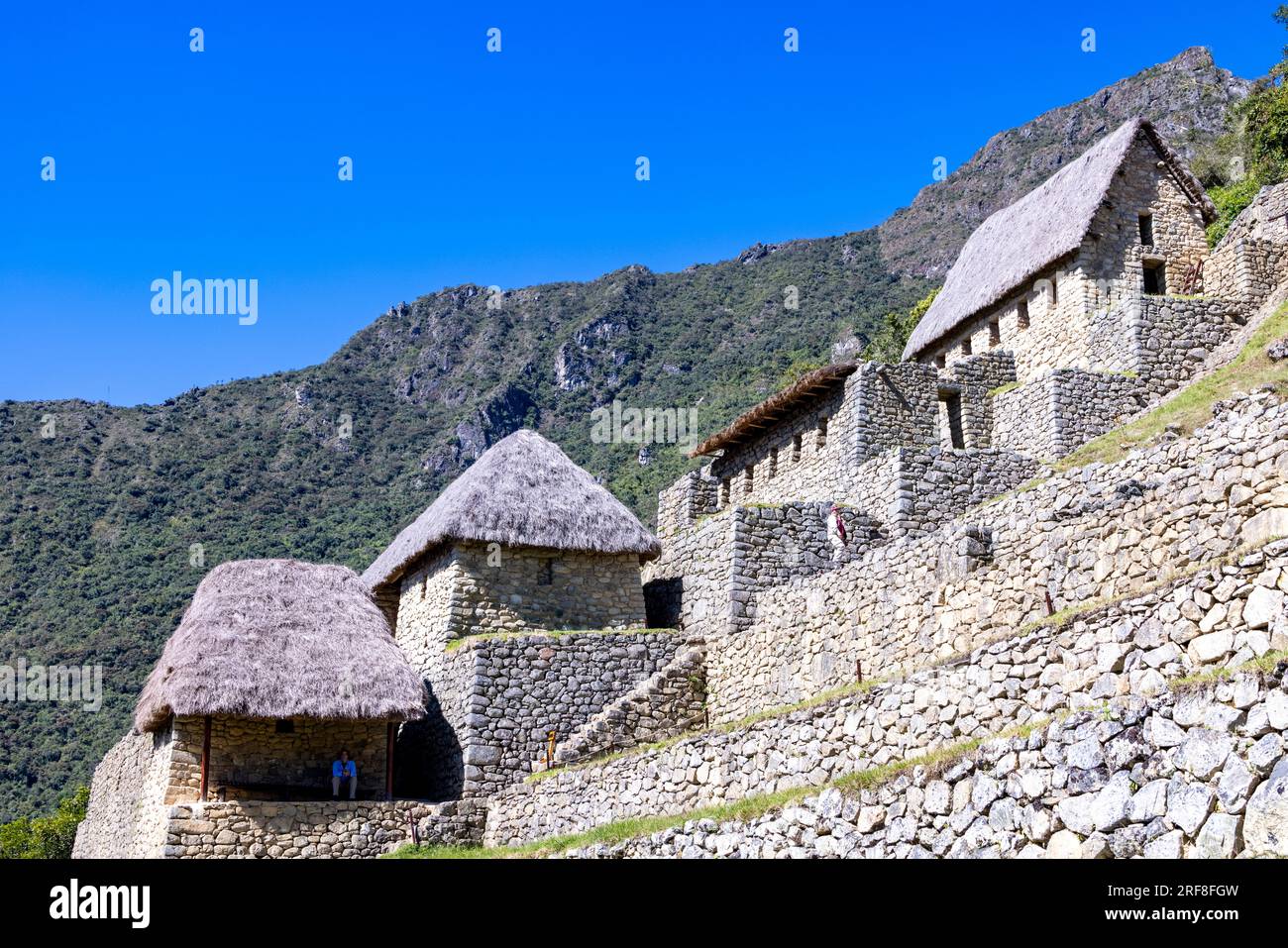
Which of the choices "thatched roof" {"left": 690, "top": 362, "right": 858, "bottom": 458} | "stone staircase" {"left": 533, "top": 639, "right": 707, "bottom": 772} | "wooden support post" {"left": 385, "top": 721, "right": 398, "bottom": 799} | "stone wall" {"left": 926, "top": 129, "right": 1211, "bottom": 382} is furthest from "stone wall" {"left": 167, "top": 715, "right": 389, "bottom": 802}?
"stone wall" {"left": 926, "top": 129, "right": 1211, "bottom": 382}

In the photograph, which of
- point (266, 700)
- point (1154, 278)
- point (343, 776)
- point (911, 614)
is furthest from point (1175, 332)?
point (266, 700)

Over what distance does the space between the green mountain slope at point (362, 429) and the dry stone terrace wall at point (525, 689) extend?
23.1 metres

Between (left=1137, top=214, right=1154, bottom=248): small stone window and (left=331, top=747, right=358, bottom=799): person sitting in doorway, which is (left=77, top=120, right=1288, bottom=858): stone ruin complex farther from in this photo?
(left=331, top=747, right=358, bottom=799): person sitting in doorway

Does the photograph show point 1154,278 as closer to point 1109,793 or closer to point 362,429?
point 1109,793

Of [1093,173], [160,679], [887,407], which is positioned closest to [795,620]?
[887,407]

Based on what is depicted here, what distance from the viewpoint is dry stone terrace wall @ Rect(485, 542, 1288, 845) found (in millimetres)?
8617

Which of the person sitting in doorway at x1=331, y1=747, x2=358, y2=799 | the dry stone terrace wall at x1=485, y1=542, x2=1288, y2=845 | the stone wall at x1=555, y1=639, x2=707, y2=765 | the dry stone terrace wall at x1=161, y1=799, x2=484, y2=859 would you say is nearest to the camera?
the dry stone terrace wall at x1=485, y1=542, x2=1288, y2=845

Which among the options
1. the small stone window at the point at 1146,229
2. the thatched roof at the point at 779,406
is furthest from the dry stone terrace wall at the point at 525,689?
the small stone window at the point at 1146,229

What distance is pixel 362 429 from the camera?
208ft

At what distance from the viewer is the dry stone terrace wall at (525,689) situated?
59.6 feet

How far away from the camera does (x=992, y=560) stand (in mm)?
13562

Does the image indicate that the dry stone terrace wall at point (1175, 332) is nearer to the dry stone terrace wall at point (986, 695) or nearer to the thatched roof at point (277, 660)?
the dry stone terrace wall at point (986, 695)

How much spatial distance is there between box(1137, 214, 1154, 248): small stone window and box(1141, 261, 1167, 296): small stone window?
403 millimetres
